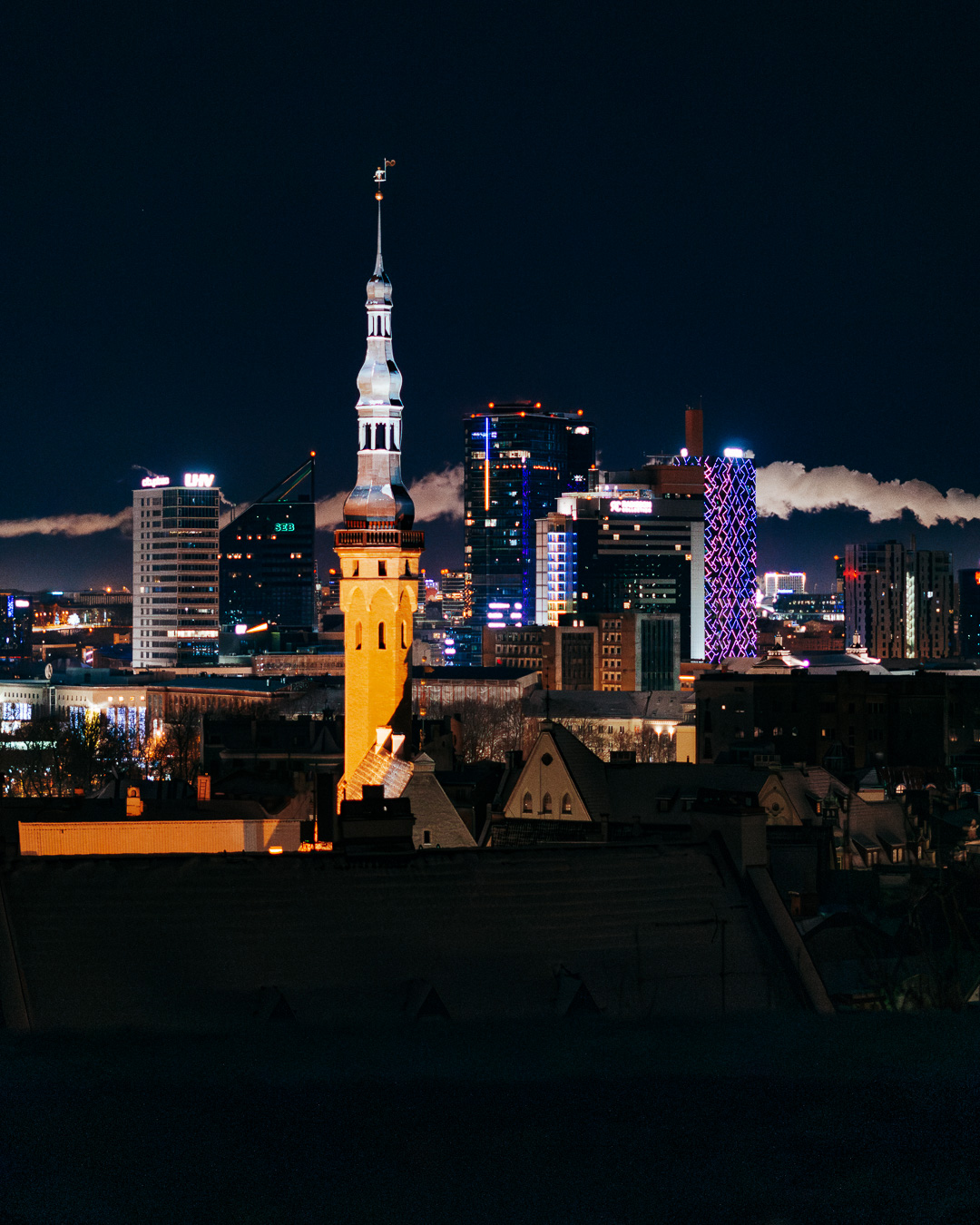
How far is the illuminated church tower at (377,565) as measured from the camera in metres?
69.0

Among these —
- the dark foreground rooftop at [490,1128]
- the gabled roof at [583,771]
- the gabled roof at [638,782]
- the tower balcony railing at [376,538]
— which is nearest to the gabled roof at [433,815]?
the gabled roof at [638,782]

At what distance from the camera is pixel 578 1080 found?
69.2 feet

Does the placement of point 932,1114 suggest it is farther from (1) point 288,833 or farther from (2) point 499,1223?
(1) point 288,833

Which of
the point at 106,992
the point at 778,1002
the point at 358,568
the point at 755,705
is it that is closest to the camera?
the point at 106,992

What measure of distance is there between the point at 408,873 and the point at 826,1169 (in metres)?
9.38

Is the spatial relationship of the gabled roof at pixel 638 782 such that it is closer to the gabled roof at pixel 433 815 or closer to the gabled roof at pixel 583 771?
the gabled roof at pixel 583 771

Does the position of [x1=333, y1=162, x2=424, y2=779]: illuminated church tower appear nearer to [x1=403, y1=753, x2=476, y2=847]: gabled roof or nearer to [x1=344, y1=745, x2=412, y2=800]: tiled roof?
[x1=344, y1=745, x2=412, y2=800]: tiled roof

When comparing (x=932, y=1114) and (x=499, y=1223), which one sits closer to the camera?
(x=499, y=1223)

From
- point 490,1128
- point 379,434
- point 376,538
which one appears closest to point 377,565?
point 376,538

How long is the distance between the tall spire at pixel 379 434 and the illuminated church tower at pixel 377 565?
0.04 m

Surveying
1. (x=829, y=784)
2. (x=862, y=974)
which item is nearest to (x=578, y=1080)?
(x=862, y=974)

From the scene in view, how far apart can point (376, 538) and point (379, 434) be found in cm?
448

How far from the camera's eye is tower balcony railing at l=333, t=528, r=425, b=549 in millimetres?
68875

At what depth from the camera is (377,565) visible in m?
68.9
